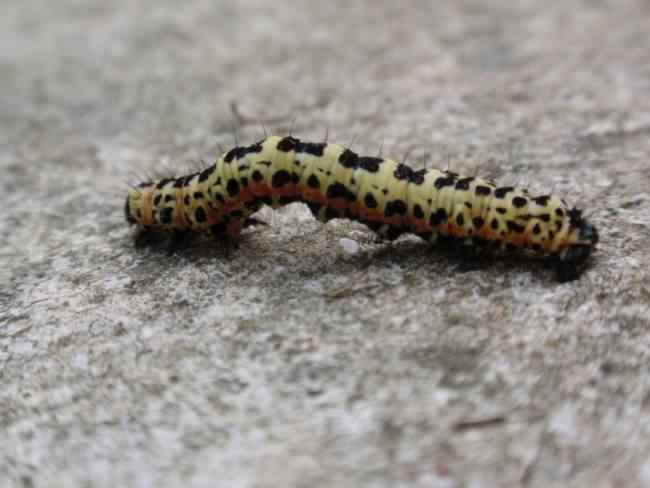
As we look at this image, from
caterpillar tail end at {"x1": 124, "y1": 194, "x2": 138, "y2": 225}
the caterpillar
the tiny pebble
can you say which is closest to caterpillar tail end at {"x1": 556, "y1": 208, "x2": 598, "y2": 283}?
the caterpillar

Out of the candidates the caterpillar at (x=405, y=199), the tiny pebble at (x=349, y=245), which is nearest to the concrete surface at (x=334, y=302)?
the tiny pebble at (x=349, y=245)

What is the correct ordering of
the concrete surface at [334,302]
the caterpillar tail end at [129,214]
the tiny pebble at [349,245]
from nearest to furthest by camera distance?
the concrete surface at [334,302] → the tiny pebble at [349,245] → the caterpillar tail end at [129,214]

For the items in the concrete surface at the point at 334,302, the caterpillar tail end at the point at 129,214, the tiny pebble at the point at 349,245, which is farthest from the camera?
the caterpillar tail end at the point at 129,214

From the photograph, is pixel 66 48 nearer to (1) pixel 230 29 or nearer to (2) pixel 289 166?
(1) pixel 230 29

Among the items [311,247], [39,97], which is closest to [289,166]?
A: [311,247]

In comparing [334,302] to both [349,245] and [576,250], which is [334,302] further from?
[576,250]

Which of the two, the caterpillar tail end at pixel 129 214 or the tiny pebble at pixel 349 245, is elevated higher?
the caterpillar tail end at pixel 129 214

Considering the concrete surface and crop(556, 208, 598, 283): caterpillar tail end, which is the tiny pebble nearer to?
the concrete surface

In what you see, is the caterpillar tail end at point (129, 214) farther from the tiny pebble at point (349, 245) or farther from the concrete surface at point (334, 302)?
the tiny pebble at point (349, 245)
